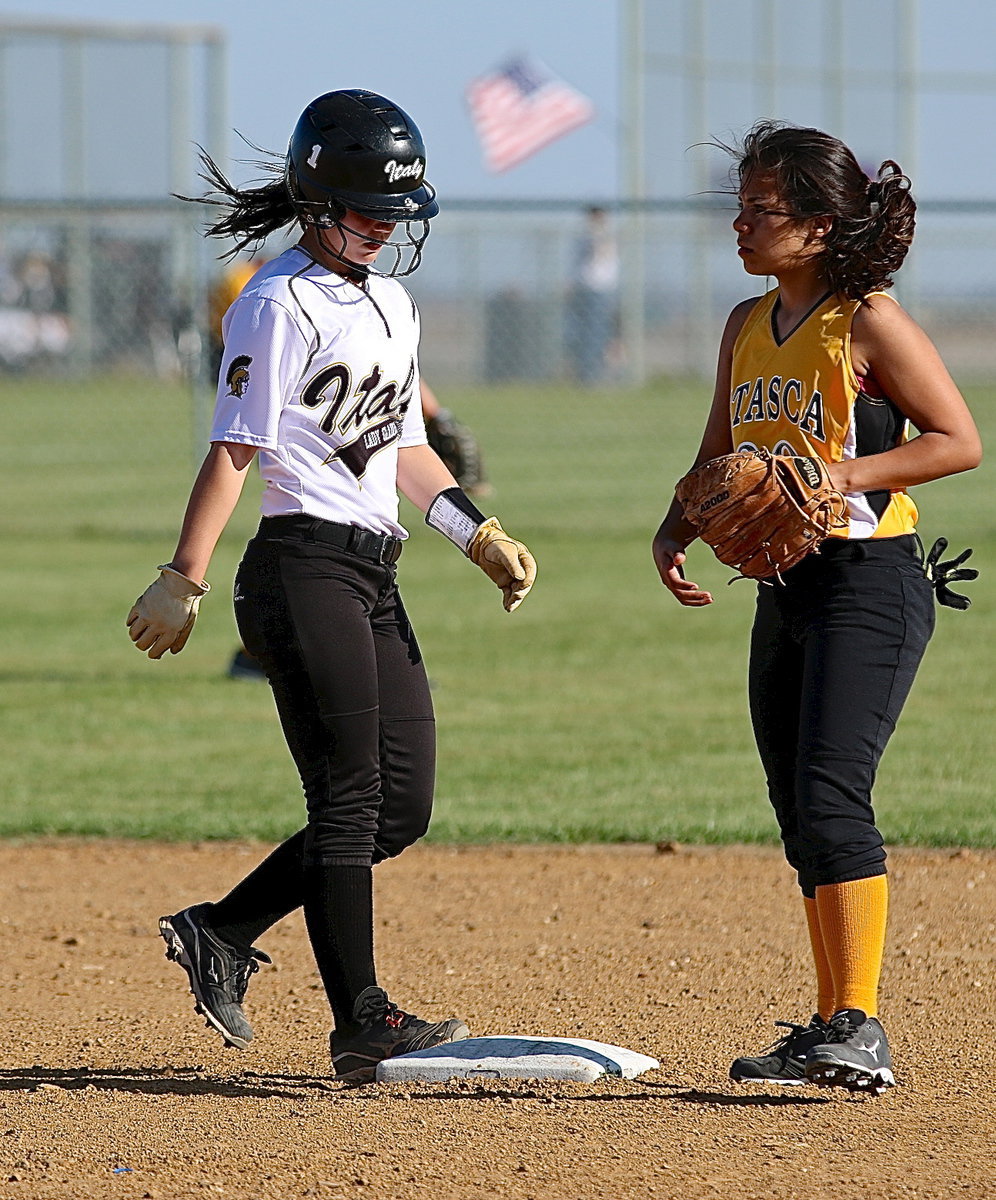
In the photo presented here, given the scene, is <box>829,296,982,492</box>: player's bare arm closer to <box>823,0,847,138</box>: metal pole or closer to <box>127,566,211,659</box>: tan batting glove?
<box>127,566,211,659</box>: tan batting glove

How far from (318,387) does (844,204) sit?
44.6 inches

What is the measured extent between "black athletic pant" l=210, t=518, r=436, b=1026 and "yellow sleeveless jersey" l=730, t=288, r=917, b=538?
0.88 meters

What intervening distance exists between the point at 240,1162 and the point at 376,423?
4.95 feet

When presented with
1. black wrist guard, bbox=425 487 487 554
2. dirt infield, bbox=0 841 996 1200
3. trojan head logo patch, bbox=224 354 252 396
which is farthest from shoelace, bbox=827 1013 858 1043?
trojan head logo patch, bbox=224 354 252 396

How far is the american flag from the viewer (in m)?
19.9

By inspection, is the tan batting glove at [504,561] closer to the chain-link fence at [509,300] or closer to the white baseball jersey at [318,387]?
the white baseball jersey at [318,387]

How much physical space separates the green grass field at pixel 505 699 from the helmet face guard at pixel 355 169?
3.08 m

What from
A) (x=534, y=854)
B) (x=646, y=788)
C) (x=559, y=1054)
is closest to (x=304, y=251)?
(x=559, y=1054)

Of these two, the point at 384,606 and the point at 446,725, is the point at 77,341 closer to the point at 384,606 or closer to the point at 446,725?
the point at 446,725

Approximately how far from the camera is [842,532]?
12.0 ft

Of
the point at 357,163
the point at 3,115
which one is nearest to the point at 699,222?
the point at 3,115

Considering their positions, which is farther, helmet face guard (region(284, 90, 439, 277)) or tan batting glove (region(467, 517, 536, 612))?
tan batting glove (region(467, 517, 536, 612))

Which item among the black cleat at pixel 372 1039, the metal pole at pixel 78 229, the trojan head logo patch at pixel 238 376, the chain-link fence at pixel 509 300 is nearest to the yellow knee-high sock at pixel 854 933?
the black cleat at pixel 372 1039

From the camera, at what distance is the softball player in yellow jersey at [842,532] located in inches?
142
